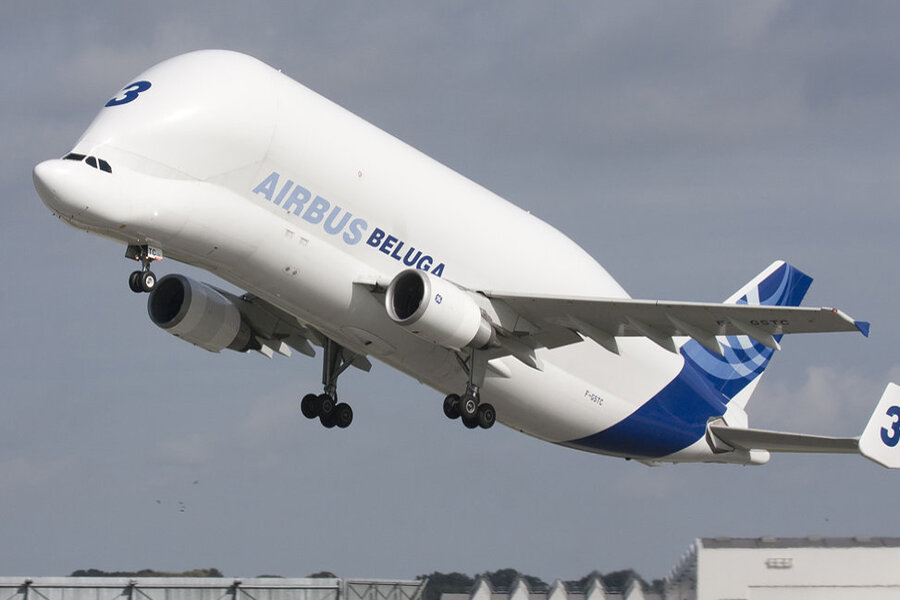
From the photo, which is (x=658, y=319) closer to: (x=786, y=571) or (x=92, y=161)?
(x=786, y=571)

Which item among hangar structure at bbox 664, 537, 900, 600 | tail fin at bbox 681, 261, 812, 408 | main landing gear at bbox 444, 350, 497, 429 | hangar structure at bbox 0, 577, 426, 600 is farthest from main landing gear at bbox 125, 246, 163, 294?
tail fin at bbox 681, 261, 812, 408

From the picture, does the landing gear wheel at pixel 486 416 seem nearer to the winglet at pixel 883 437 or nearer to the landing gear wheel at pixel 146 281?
the landing gear wheel at pixel 146 281

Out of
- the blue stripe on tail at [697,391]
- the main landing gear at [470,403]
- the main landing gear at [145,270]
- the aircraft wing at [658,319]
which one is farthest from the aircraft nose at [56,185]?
the blue stripe on tail at [697,391]

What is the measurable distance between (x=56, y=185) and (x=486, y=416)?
36.6 feet

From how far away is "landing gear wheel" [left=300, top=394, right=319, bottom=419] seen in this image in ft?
126

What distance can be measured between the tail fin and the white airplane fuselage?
23.1ft

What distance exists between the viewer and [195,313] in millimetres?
37156

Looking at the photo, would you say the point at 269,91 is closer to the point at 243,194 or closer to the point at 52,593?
the point at 243,194

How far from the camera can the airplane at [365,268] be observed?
3084cm

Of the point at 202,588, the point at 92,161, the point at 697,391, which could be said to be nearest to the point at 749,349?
the point at 697,391

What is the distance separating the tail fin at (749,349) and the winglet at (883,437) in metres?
6.08

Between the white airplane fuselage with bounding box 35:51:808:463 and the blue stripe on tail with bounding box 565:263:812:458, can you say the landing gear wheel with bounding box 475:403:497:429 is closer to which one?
the white airplane fuselage with bounding box 35:51:808:463

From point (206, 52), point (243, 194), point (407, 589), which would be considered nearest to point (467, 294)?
point (243, 194)

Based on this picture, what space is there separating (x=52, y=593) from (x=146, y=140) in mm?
13907
